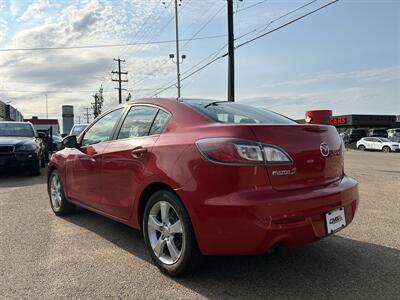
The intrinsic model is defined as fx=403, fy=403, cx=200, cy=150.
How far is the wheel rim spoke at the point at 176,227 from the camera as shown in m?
3.37

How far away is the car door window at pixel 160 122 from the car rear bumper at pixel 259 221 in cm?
102

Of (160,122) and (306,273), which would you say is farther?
(160,122)

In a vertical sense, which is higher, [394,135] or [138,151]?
[138,151]

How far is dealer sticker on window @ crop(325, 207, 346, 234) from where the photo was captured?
3.23 meters

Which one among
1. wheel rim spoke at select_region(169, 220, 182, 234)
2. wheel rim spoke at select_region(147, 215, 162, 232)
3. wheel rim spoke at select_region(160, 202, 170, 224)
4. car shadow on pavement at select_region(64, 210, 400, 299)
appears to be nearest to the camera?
car shadow on pavement at select_region(64, 210, 400, 299)

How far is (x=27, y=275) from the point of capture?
3594mm

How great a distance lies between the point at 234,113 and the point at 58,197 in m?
3.26

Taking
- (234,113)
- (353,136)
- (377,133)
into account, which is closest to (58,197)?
(234,113)

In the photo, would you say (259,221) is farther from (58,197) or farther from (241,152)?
(58,197)

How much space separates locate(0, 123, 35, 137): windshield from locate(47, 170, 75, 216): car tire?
6.18 metres

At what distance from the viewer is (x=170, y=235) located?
11.5ft

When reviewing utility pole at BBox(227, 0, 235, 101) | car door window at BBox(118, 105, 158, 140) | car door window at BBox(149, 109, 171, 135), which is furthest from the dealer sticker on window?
utility pole at BBox(227, 0, 235, 101)

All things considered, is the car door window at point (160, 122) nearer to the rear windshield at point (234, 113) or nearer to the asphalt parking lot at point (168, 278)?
the rear windshield at point (234, 113)

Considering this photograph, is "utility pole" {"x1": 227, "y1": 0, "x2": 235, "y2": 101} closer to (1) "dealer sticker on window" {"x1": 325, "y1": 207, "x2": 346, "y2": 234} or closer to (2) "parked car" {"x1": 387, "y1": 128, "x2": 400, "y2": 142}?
(1) "dealer sticker on window" {"x1": 325, "y1": 207, "x2": 346, "y2": 234}
